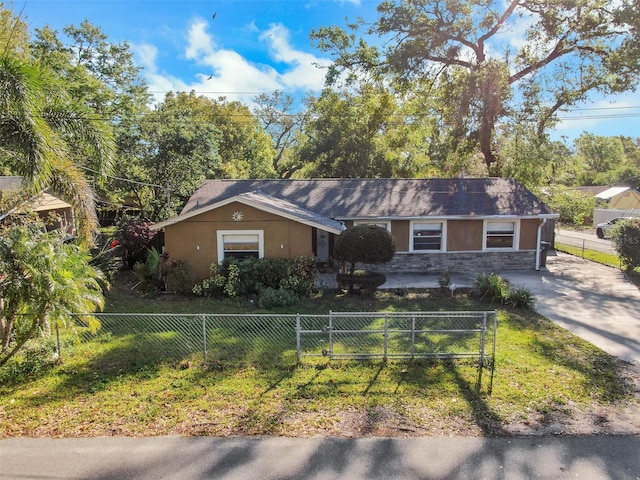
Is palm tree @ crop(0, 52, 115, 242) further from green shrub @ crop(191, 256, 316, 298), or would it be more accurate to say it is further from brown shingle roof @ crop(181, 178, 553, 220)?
brown shingle roof @ crop(181, 178, 553, 220)

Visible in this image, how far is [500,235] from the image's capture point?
662 inches

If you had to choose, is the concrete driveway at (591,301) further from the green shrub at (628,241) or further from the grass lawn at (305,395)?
the grass lawn at (305,395)

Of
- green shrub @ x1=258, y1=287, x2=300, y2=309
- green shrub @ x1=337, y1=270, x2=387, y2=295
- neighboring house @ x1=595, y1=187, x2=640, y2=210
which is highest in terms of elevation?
neighboring house @ x1=595, y1=187, x2=640, y2=210

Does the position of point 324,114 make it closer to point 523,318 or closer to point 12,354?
point 523,318

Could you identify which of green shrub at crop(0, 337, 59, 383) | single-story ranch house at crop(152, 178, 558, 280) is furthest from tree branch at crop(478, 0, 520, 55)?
green shrub at crop(0, 337, 59, 383)

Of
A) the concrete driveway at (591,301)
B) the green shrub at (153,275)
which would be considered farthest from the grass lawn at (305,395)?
the green shrub at (153,275)

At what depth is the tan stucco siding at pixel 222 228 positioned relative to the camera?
13.3m

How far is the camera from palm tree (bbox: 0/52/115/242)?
8172mm

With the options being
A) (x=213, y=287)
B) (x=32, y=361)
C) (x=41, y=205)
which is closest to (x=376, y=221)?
(x=213, y=287)

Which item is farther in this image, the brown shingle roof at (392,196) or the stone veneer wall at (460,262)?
the brown shingle roof at (392,196)

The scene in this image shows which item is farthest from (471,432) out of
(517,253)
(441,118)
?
(441,118)

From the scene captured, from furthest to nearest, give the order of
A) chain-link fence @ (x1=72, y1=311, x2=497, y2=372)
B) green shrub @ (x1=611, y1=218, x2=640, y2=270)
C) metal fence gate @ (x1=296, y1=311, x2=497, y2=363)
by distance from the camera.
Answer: green shrub @ (x1=611, y1=218, x2=640, y2=270) → chain-link fence @ (x1=72, y1=311, x2=497, y2=372) → metal fence gate @ (x1=296, y1=311, x2=497, y2=363)

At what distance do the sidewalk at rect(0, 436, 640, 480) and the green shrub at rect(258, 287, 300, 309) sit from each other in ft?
20.4

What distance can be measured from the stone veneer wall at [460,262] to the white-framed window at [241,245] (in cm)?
465
